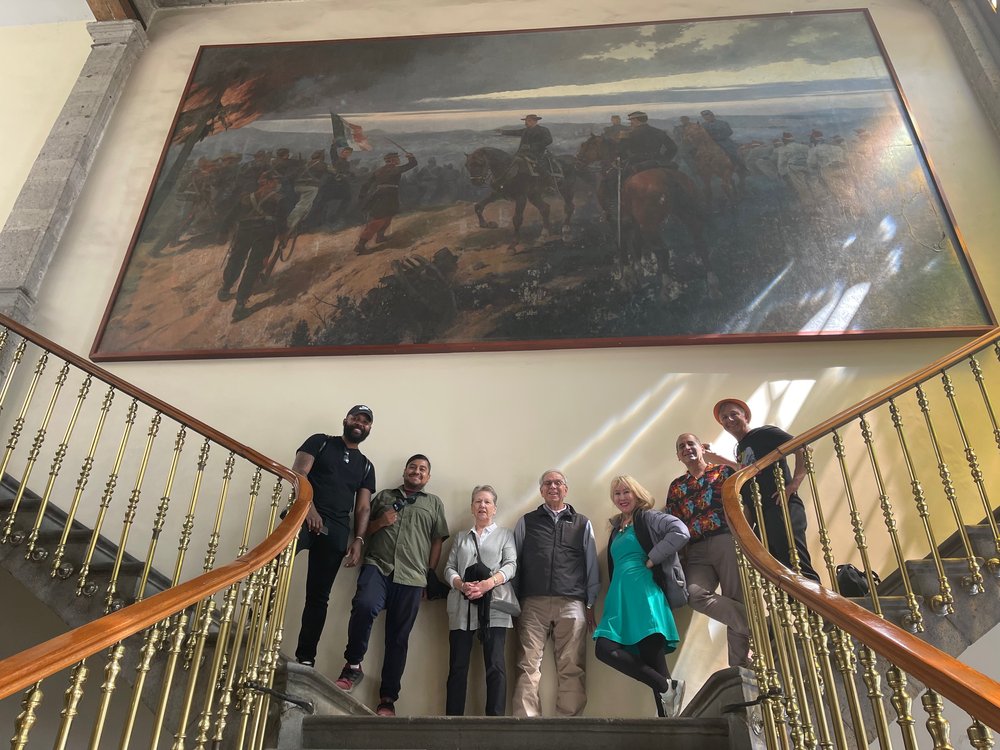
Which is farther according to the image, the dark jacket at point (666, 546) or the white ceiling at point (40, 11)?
the white ceiling at point (40, 11)

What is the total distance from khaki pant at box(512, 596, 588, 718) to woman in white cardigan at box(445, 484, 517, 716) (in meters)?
0.11

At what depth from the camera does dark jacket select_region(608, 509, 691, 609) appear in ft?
13.7

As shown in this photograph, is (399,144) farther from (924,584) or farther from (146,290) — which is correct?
(924,584)

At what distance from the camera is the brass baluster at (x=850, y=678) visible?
2.19m

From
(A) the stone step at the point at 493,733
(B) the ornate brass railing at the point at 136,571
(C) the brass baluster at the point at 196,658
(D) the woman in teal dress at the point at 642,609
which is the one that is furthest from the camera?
(D) the woman in teal dress at the point at 642,609

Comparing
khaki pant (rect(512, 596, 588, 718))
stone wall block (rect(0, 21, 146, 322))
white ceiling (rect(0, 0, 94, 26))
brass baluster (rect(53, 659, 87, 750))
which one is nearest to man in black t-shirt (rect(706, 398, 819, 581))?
khaki pant (rect(512, 596, 588, 718))

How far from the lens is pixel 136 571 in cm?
427

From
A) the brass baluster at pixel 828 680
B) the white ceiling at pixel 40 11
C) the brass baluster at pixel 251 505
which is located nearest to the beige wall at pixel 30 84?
the white ceiling at pixel 40 11

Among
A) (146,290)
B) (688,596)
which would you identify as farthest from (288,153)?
(688,596)

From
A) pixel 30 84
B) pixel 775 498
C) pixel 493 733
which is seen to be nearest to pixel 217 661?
pixel 493 733

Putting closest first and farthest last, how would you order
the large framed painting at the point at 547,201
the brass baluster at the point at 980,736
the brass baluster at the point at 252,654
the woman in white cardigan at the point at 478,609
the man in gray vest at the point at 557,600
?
the brass baluster at the point at 980,736 < the brass baluster at the point at 252,654 < the woman in white cardigan at the point at 478,609 < the man in gray vest at the point at 557,600 < the large framed painting at the point at 547,201

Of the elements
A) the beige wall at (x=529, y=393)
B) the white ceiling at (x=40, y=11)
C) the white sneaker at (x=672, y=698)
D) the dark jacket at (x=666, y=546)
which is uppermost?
the white ceiling at (x=40, y=11)

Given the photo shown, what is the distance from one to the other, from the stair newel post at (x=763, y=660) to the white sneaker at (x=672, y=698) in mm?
891

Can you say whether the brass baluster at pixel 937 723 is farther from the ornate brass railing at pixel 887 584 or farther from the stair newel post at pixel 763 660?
the stair newel post at pixel 763 660
